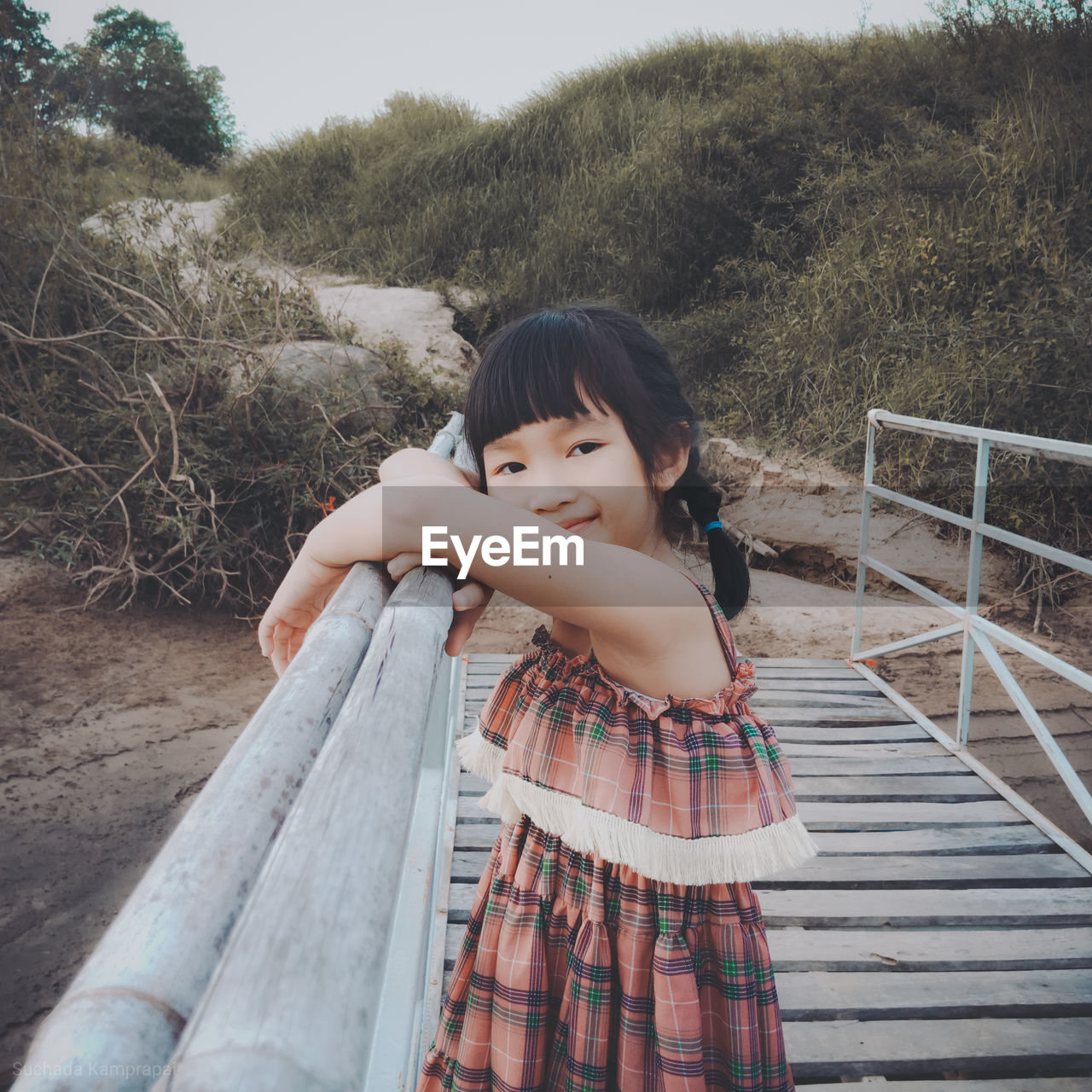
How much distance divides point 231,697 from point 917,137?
6687 millimetres

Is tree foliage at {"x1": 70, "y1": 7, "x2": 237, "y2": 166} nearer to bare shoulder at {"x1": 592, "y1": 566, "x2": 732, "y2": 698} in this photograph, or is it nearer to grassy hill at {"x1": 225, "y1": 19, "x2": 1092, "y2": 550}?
grassy hill at {"x1": 225, "y1": 19, "x2": 1092, "y2": 550}

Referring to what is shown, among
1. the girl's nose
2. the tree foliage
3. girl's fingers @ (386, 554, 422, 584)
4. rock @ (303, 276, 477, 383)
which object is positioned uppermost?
the tree foliage

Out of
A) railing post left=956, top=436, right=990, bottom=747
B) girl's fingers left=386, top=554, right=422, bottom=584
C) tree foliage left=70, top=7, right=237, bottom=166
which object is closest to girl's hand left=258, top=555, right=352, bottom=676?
girl's fingers left=386, top=554, right=422, bottom=584

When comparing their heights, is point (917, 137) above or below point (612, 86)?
below

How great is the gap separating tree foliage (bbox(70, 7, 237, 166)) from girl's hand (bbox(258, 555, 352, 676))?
13278mm

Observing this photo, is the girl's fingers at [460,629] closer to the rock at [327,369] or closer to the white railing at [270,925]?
the white railing at [270,925]

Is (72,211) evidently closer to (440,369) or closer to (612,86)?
(440,369)

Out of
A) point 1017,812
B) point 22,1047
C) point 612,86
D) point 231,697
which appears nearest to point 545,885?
point 1017,812

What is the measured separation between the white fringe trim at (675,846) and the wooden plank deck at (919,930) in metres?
0.74

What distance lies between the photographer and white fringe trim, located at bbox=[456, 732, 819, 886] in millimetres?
981

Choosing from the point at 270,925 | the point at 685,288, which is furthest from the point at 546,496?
the point at 685,288

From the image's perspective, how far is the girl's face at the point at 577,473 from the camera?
3.61ft

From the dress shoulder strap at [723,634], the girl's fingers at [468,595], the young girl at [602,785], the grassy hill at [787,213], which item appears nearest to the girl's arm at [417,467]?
the young girl at [602,785]

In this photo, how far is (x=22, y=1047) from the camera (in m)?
2.46
